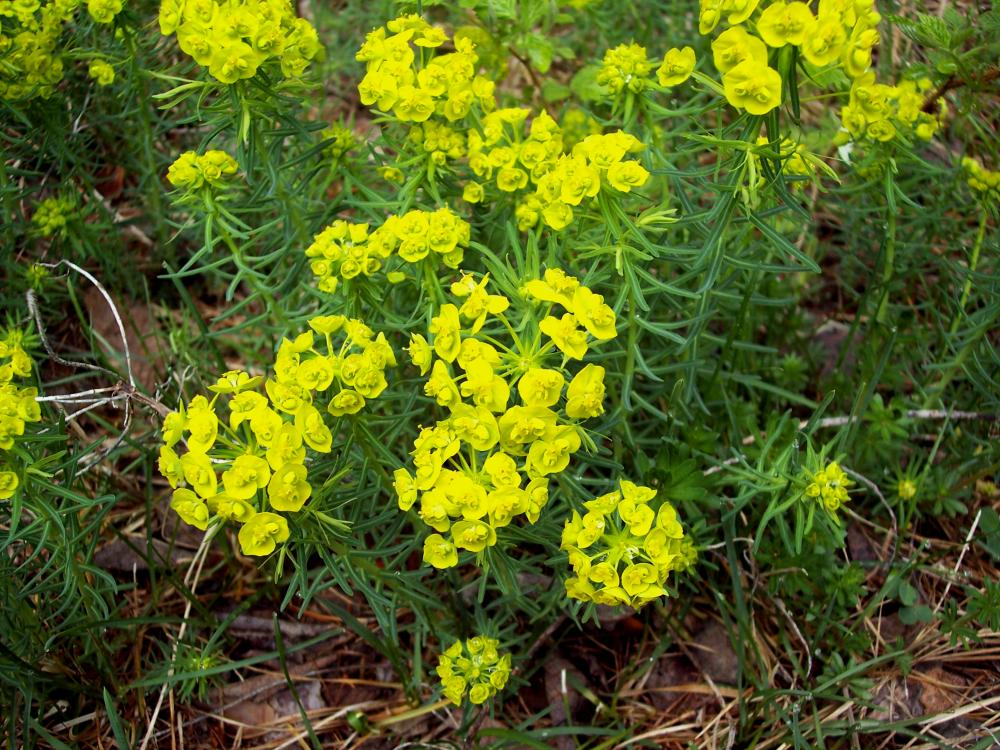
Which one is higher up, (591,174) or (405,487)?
(591,174)

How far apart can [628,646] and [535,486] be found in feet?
3.84

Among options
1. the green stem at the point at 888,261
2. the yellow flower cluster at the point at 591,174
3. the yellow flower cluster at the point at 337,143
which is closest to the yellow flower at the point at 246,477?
the yellow flower cluster at the point at 591,174

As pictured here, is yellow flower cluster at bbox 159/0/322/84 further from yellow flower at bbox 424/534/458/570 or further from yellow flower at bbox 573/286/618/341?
yellow flower at bbox 424/534/458/570

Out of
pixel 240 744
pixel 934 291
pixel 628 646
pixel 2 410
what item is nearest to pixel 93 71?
pixel 2 410

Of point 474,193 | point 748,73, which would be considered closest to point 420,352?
point 474,193

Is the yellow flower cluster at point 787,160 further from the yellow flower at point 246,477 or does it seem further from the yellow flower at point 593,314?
the yellow flower at point 246,477

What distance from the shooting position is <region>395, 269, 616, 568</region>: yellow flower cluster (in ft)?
6.57

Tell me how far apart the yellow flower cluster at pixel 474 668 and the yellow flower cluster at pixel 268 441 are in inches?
27.2

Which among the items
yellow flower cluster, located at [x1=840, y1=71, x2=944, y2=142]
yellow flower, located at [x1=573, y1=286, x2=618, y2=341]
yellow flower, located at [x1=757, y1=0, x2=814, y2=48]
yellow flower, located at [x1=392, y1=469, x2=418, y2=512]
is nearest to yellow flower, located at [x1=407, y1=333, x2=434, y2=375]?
yellow flower, located at [x1=392, y1=469, x2=418, y2=512]

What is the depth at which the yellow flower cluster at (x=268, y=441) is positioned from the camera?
6.58 feet

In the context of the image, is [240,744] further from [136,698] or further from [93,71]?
[93,71]

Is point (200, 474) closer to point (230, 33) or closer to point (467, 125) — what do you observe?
point (230, 33)

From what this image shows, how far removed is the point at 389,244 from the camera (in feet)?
7.62

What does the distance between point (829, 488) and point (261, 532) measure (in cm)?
148
